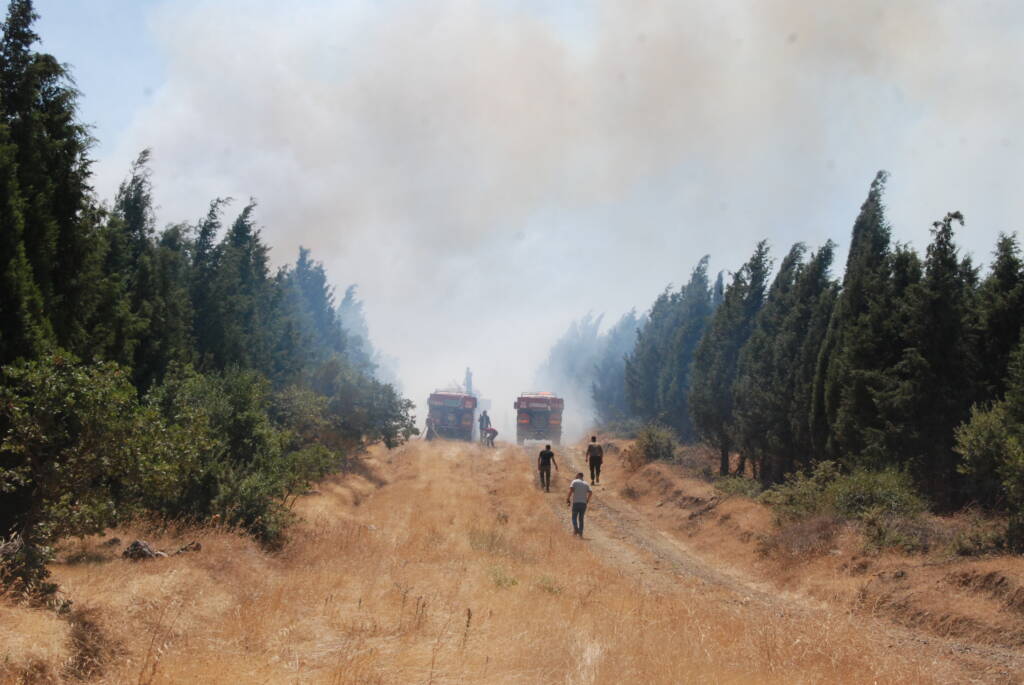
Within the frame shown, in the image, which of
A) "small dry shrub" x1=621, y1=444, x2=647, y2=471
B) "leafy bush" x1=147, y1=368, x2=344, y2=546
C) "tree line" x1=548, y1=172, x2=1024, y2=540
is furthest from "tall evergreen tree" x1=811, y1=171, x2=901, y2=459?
"leafy bush" x1=147, y1=368, x2=344, y2=546

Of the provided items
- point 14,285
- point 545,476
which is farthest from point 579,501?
point 14,285

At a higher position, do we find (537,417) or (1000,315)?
(1000,315)

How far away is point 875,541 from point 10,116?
18.0 metres

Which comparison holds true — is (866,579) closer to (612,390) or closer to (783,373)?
(783,373)

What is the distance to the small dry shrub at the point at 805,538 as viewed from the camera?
48.1 feet

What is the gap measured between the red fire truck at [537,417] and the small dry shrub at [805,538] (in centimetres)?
3257

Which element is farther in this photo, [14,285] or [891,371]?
[891,371]

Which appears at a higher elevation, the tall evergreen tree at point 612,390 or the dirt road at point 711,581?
the tall evergreen tree at point 612,390

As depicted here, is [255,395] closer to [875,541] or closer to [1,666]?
[1,666]

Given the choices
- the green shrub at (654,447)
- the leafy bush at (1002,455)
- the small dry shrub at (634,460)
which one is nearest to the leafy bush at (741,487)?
the small dry shrub at (634,460)

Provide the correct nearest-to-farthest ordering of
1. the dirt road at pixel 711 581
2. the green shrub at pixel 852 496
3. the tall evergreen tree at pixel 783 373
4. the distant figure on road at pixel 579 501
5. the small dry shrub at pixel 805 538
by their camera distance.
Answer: the dirt road at pixel 711 581
the small dry shrub at pixel 805 538
the green shrub at pixel 852 496
the distant figure on road at pixel 579 501
the tall evergreen tree at pixel 783 373

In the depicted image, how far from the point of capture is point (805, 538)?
15.0 m

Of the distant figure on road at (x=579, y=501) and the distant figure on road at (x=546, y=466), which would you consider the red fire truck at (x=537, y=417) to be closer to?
the distant figure on road at (x=546, y=466)

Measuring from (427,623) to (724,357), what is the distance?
84.9ft
